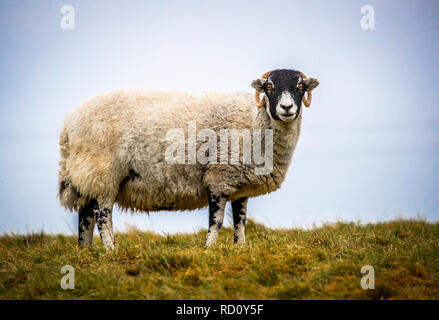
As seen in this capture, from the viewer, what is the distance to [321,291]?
13.9ft

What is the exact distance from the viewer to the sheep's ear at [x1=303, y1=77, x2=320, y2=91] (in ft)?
21.8

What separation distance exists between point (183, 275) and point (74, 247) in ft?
8.02

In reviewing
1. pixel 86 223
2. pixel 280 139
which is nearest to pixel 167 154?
pixel 280 139

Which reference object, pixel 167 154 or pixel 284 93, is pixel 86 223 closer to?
pixel 167 154

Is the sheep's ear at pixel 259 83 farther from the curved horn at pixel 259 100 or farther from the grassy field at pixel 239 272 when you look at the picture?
the grassy field at pixel 239 272

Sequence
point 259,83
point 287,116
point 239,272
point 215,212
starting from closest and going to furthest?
1. point 239,272
2. point 287,116
3. point 215,212
4. point 259,83

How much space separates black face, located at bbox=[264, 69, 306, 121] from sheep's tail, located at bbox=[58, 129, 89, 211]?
11.8 ft

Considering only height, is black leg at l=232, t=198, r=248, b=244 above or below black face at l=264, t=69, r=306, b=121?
below

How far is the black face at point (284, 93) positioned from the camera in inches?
240

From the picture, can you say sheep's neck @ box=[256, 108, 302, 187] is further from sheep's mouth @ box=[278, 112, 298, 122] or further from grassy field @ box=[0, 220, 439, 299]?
grassy field @ box=[0, 220, 439, 299]

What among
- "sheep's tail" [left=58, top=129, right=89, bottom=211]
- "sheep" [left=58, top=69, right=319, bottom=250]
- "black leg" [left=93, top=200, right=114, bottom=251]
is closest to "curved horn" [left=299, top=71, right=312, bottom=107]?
"sheep" [left=58, top=69, right=319, bottom=250]

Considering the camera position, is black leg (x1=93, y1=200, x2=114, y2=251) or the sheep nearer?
the sheep

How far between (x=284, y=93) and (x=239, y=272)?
287 cm

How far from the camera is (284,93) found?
6219 millimetres
